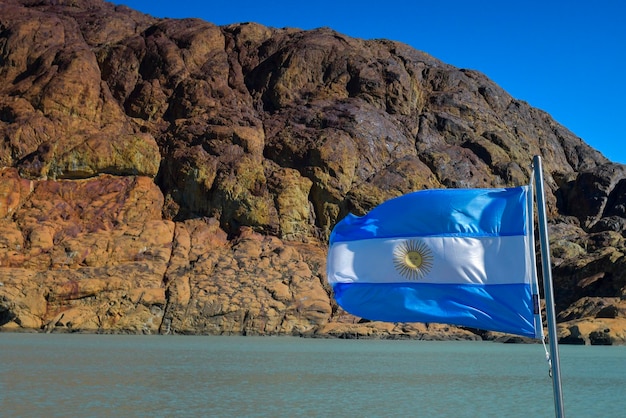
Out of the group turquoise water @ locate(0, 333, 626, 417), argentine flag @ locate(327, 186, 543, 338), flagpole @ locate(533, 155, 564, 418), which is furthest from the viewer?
turquoise water @ locate(0, 333, 626, 417)

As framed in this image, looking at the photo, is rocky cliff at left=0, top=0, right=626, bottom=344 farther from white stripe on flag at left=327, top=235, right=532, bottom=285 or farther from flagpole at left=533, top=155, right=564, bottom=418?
flagpole at left=533, top=155, right=564, bottom=418

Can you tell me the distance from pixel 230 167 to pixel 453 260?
302 ft

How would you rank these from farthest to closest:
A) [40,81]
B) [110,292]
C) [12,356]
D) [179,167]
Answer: [40,81]
[179,167]
[110,292]
[12,356]

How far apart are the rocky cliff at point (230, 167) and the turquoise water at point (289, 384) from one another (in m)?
26.8

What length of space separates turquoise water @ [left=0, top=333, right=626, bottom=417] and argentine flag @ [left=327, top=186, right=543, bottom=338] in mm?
13693

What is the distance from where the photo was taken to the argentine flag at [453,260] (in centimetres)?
914

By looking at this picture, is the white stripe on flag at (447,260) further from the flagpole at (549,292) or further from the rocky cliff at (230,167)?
the rocky cliff at (230,167)

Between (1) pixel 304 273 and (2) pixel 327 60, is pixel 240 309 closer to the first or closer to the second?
(1) pixel 304 273

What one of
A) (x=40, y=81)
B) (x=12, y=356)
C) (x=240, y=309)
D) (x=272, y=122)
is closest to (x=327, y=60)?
(x=272, y=122)

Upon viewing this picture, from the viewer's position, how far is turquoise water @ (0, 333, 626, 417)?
2389cm

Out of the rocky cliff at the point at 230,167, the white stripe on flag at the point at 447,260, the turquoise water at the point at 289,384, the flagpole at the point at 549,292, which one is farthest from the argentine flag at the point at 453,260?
the rocky cliff at the point at 230,167

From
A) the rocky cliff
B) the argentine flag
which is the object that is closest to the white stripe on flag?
the argentine flag

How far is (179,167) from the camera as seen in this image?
101500 millimetres

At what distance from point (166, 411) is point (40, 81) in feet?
309
